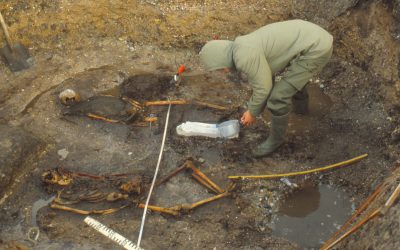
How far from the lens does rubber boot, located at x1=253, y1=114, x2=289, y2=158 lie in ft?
15.2

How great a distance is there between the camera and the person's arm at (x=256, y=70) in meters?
4.04

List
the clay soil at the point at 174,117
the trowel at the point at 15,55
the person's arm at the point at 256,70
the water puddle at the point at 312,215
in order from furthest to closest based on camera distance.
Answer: the trowel at the point at 15,55 → the clay soil at the point at 174,117 → the water puddle at the point at 312,215 → the person's arm at the point at 256,70

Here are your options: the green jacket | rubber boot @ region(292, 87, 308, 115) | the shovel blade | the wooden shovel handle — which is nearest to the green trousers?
the green jacket

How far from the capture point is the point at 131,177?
4871mm

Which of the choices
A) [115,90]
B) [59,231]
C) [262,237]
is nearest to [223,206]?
[262,237]

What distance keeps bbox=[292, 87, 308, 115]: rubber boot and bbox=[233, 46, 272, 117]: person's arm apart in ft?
3.31

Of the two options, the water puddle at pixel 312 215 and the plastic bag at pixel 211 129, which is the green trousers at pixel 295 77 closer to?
the plastic bag at pixel 211 129

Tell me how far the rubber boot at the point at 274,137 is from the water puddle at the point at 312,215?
1.94 feet

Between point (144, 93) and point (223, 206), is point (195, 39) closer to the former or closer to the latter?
point (144, 93)

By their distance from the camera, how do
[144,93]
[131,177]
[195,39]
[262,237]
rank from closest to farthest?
[262,237] → [131,177] → [144,93] → [195,39]

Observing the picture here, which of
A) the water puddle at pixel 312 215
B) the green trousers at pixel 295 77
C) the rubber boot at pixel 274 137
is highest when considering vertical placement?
the green trousers at pixel 295 77

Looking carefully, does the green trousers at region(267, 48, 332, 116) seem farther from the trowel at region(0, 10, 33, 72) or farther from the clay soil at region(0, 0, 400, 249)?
the trowel at region(0, 10, 33, 72)

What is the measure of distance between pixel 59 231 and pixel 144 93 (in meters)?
2.33

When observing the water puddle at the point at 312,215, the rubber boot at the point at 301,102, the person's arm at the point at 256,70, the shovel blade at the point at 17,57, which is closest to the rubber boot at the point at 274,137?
the person's arm at the point at 256,70
